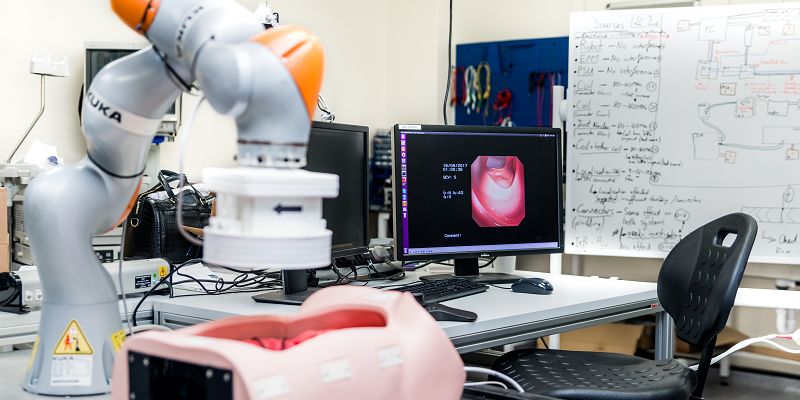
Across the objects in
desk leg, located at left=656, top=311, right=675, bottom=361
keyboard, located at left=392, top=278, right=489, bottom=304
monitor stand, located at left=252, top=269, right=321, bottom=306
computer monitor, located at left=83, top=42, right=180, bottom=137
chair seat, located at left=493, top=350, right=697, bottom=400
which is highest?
computer monitor, located at left=83, top=42, right=180, bottom=137

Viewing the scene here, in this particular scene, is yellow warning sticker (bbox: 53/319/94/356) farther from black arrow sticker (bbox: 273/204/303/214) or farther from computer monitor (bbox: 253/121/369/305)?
computer monitor (bbox: 253/121/369/305)

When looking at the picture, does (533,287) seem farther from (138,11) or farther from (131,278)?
(138,11)

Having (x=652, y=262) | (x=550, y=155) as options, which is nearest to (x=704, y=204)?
(x=652, y=262)

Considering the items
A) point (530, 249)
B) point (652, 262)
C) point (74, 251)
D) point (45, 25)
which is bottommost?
point (652, 262)

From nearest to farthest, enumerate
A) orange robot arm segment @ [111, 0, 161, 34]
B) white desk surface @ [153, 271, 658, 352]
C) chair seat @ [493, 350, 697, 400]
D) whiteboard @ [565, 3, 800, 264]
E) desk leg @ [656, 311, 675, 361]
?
1. orange robot arm segment @ [111, 0, 161, 34]
2. white desk surface @ [153, 271, 658, 352]
3. chair seat @ [493, 350, 697, 400]
4. desk leg @ [656, 311, 675, 361]
5. whiteboard @ [565, 3, 800, 264]

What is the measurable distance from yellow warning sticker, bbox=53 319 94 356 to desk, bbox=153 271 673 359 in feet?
1.44

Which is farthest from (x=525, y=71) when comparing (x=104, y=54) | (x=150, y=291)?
(x=150, y=291)

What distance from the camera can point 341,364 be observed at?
2.78ft

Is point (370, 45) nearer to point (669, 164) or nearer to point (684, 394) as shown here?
point (669, 164)

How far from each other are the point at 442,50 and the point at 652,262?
1849 millimetres

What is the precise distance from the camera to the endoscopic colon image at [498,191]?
7.82 feet

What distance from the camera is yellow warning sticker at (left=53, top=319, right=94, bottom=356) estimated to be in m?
1.13

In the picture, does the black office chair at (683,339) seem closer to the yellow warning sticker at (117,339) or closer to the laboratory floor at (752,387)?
the yellow warning sticker at (117,339)

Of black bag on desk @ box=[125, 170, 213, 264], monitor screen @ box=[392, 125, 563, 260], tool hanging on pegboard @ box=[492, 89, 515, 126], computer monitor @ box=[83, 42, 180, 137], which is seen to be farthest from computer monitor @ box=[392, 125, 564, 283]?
tool hanging on pegboard @ box=[492, 89, 515, 126]
